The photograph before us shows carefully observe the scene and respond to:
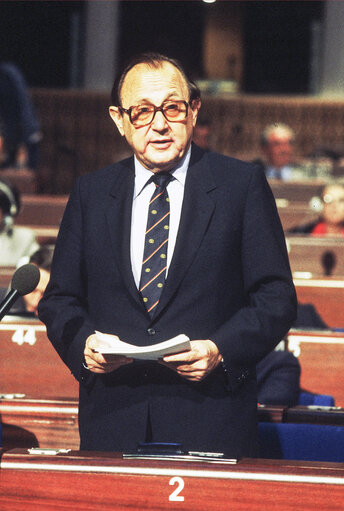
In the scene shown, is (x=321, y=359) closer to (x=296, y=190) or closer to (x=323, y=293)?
(x=323, y=293)

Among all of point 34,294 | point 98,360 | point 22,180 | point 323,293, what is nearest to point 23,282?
point 98,360

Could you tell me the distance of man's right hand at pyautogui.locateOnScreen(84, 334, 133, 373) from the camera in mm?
1543

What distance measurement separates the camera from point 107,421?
1.65m

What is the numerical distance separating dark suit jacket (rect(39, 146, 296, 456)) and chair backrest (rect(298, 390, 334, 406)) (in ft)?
3.66

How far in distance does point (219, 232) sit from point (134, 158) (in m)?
0.25

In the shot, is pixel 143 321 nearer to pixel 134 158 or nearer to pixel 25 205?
pixel 134 158

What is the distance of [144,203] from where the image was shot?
1.70 meters

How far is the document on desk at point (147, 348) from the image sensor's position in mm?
1454

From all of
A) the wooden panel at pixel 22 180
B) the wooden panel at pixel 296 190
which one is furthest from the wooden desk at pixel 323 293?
the wooden panel at pixel 22 180

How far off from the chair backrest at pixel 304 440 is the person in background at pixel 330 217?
3.40 metres

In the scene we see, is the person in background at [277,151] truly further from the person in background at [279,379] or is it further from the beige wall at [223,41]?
the beige wall at [223,41]

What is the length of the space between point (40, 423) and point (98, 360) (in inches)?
29.4

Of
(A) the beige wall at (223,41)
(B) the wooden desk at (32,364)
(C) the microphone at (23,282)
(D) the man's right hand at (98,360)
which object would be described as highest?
(A) the beige wall at (223,41)

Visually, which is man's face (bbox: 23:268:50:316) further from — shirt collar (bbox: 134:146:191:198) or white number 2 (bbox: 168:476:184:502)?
white number 2 (bbox: 168:476:184:502)
